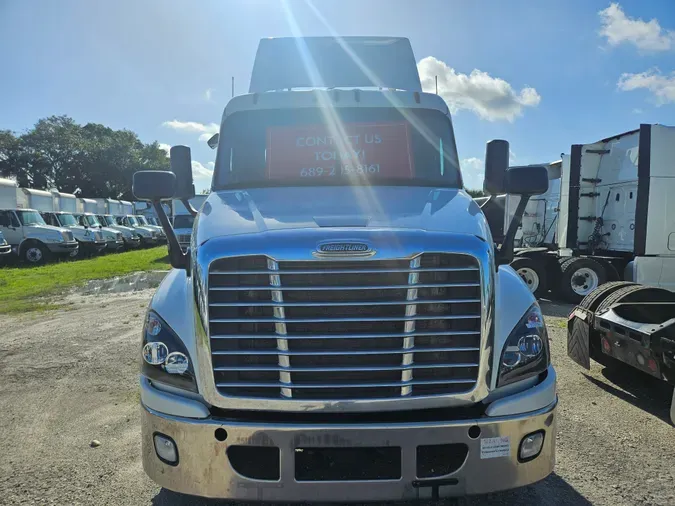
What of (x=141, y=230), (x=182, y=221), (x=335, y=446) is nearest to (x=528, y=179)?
(x=335, y=446)

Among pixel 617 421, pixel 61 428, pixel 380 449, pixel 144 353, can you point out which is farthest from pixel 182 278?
pixel 617 421

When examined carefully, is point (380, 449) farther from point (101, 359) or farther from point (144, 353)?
point (101, 359)

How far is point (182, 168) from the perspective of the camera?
4328 mm

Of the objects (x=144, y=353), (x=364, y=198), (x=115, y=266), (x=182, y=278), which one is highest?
(x=364, y=198)

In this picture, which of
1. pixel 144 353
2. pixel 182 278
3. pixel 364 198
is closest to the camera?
pixel 144 353

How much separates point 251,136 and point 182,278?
1489 mm

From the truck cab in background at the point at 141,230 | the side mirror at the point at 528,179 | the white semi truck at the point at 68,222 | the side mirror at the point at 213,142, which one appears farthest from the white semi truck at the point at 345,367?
the truck cab in background at the point at 141,230

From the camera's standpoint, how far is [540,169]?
3.62m

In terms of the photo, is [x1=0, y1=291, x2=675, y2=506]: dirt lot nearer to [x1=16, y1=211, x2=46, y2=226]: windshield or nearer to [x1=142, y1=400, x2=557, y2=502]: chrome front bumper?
[x1=142, y1=400, x2=557, y2=502]: chrome front bumper

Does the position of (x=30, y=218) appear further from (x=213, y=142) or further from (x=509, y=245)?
(x=509, y=245)

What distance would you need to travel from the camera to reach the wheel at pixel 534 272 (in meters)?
11.2

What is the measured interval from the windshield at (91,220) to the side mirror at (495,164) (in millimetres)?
26088

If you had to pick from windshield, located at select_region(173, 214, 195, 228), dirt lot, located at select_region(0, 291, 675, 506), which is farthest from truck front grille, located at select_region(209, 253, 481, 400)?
windshield, located at select_region(173, 214, 195, 228)

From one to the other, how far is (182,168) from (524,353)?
9.89ft
